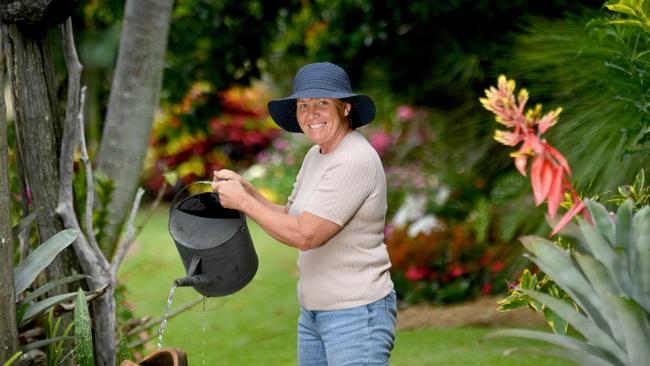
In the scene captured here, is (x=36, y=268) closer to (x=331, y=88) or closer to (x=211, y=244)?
(x=211, y=244)

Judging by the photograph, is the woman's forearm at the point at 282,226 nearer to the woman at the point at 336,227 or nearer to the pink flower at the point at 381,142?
the woman at the point at 336,227

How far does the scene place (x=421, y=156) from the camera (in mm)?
9461

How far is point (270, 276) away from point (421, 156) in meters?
1.84

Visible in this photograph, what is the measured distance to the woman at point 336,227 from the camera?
3.09 meters

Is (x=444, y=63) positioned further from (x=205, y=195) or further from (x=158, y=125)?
(x=158, y=125)

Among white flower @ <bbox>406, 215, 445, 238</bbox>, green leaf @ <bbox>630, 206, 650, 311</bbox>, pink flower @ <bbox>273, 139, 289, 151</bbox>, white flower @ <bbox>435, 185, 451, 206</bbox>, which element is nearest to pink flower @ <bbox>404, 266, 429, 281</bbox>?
white flower @ <bbox>406, 215, 445, 238</bbox>

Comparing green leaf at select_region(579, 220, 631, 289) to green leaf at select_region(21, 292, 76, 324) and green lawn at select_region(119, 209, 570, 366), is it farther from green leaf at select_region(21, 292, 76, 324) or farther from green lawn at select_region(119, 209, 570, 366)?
green lawn at select_region(119, 209, 570, 366)

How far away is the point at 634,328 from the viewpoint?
2.60m

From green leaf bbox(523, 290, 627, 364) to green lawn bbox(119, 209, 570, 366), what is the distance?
6.24 ft

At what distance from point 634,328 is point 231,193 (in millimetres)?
1282

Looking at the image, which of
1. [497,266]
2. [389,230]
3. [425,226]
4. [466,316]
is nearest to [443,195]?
[425,226]

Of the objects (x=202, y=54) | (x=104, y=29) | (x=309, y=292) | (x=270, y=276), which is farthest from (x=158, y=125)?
(x=309, y=292)

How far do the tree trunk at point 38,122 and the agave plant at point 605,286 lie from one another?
209cm

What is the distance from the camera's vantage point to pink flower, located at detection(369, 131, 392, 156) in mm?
10289
